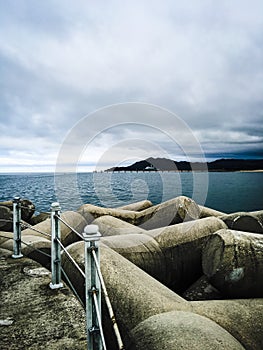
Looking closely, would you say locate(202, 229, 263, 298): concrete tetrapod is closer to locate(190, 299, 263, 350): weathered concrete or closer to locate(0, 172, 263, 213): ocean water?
locate(190, 299, 263, 350): weathered concrete

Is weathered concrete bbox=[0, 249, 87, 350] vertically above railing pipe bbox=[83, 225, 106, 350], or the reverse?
railing pipe bbox=[83, 225, 106, 350]

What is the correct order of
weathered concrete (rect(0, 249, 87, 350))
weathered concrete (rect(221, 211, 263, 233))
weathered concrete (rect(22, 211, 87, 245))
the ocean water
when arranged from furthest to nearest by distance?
the ocean water
weathered concrete (rect(22, 211, 87, 245))
weathered concrete (rect(221, 211, 263, 233))
weathered concrete (rect(0, 249, 87, 350))

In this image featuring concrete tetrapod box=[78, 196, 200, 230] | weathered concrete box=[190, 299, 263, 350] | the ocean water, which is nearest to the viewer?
weathered concrete box=[190, 299, 263, 350]

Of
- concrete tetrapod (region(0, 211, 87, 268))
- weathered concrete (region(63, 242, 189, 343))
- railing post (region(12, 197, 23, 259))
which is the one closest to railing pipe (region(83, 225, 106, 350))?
weathered concrete (region(63, 242, 189, 343))

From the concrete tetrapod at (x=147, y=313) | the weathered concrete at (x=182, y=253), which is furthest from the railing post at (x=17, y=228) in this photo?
the weathered concrete at (x=182, y=253)

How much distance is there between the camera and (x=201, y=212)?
33.3ft

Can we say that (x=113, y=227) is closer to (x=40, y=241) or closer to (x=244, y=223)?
(x=40, y=241)

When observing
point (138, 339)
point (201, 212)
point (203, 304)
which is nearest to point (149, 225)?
point (201, 212)

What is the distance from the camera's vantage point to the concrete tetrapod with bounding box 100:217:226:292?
18.9 feet

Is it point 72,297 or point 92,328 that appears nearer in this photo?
point 92,328

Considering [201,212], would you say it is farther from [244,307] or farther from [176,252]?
[244,307]

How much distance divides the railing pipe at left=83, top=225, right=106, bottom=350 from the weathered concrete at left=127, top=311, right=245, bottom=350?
0.59 metres

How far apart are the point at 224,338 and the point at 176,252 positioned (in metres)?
3.21

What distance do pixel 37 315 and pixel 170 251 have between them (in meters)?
3.26
